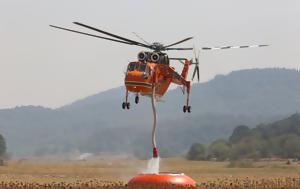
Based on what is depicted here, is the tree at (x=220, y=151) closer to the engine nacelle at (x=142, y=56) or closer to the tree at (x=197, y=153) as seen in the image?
the tree at (x=197, y=153)

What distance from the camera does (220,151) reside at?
132m

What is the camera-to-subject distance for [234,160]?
11688 cm

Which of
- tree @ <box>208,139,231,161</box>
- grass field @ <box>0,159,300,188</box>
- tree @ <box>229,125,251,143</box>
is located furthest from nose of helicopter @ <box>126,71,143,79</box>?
tree @ <box>229,125,251,143</box>

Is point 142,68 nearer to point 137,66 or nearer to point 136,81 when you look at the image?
point 137,66

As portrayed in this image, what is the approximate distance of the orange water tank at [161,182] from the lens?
42.7 m

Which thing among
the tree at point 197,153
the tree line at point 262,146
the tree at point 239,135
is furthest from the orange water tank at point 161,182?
the tree at point 197,153

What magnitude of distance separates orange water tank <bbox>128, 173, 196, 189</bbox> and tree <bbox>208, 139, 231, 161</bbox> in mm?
80317

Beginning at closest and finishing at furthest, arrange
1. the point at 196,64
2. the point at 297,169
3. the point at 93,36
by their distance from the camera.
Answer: the point at 93,36, the point at 196,64, the point at 297,169

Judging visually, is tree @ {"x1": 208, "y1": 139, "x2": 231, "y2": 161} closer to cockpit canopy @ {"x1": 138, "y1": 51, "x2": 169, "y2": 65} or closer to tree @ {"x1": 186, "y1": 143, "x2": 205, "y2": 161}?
tree @ {"x1": 186, "y1": 143, "x2": 205, "y2": 161}

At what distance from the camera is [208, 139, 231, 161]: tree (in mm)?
127019

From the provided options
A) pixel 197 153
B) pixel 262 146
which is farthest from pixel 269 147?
pixel 197 153

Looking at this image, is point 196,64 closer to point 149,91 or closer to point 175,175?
point 149,91

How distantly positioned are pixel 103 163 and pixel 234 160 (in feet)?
72.2

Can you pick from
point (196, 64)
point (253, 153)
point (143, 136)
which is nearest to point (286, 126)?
point (253, 153)
